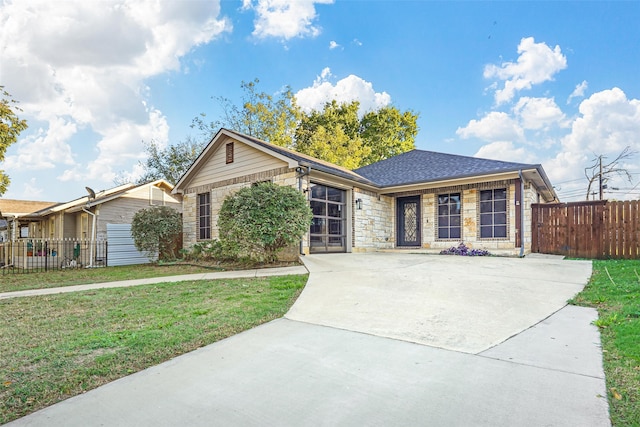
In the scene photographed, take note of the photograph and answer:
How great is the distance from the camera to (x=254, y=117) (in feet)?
83.5

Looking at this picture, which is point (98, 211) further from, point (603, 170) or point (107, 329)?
point (603, 170)

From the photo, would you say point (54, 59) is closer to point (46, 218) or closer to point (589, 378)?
point (46, 218)

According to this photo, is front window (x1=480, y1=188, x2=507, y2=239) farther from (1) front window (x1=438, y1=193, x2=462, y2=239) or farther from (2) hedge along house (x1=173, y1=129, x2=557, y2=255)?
(1) front window (x1=438, y1=193, x2=462, y2=239)

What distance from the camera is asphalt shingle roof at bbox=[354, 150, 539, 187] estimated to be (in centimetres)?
1107

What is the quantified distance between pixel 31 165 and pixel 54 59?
8.04 metres

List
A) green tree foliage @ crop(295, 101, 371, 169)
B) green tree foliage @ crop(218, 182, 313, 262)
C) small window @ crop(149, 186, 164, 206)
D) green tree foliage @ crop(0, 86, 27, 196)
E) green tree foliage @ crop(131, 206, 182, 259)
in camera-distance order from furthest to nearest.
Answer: green tree foliage @ crop(295, 101, 371, 169), small window @ crop(149, 186, 164, 206), green tree foliage @ crop(131, 206, 182, 259), green tree foliage @ crop(0, 86, 27, 196), green tree foliage @ crop(218, 182, 313, 262)

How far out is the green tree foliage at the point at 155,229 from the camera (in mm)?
12711

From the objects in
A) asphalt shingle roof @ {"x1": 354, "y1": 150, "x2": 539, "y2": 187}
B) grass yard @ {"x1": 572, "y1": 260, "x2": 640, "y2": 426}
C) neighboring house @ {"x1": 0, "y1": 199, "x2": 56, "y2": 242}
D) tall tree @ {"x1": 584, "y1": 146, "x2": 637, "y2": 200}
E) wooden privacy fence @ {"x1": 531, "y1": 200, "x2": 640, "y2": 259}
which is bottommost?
grass yard @ {"x1": 572, "y1": 260, "x2": 640, "y2": 426}

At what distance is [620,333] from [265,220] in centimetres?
701

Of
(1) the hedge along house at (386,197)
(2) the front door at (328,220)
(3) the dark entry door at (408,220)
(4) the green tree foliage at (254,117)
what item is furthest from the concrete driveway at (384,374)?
(4) the green tree foliage at (254,117)

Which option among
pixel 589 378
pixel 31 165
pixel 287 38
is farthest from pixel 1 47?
pixel 589 378

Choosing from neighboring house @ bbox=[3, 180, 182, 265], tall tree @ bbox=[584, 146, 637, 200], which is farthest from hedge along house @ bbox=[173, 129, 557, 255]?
tall tree @ bbox=[584, 146, 637, 200]

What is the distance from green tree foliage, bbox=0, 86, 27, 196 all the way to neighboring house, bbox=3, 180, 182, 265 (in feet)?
10.1

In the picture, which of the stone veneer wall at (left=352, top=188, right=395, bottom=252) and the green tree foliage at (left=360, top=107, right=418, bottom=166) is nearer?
the stone veneer wall at (left=352, top=188, right=395, bottom=252)
